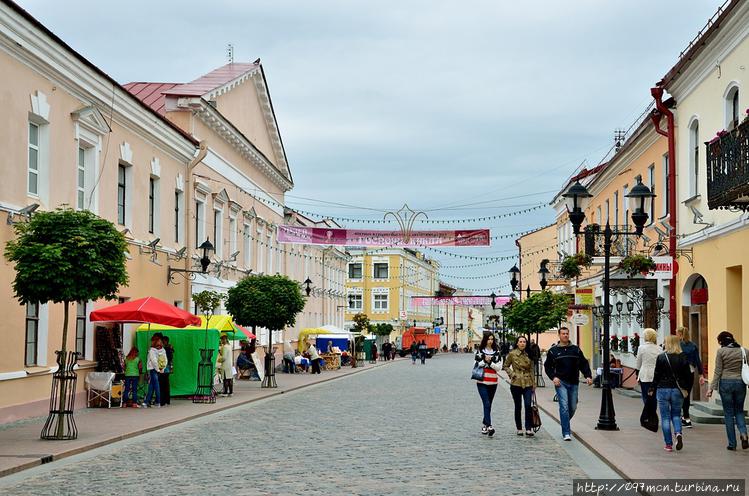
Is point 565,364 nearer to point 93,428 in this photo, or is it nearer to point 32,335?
point 93,428

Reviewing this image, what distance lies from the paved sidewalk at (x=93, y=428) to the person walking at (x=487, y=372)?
221 inches

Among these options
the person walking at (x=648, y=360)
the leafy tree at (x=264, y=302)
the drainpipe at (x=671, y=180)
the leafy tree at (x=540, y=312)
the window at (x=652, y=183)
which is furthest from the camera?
the leafy tree at (x=540, y=312)

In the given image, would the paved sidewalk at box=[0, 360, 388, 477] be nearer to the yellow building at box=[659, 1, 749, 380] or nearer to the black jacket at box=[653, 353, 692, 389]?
the black jacket at box=[653, 353, 692, 389]

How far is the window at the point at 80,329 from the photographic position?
68.7ft

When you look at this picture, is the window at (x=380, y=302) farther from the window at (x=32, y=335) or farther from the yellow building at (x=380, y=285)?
the window at (x=32, y=335)

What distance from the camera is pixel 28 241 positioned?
14.4 metres

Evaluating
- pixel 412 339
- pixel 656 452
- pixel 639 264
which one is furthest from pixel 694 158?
pixel 412 339

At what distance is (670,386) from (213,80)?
25697 mm

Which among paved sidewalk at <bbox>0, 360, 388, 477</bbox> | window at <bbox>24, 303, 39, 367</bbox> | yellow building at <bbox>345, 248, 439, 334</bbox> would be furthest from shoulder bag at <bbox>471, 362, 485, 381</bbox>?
yellow building at <bbox>345, 248, 439, 334</bbox>

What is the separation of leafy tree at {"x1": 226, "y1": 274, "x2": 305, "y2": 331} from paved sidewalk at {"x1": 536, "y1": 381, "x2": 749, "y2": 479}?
12904 mm

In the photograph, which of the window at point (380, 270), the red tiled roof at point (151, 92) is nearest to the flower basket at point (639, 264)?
the red tiled roof at point (151, 92)

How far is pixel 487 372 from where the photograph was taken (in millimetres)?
15320

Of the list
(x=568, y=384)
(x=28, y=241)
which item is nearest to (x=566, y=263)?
(x=568, y=384)

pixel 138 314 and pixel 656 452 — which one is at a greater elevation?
pixel 138 314
